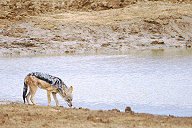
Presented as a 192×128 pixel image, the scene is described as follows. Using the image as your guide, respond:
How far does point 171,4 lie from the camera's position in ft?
135

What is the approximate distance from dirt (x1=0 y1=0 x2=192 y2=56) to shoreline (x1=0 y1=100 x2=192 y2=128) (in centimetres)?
1964

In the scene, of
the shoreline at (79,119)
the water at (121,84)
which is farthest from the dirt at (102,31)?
the shoreline at (79,119)

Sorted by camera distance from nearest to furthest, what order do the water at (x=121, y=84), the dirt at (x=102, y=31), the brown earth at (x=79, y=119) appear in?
the brown earth at (x=79, y=119) < the water at (x=121, y=84) < the dirt at (x=102, y=31)

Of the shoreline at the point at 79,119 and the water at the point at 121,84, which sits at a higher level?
the shoreline at the point at 79,119

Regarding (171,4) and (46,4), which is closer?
(171,4)

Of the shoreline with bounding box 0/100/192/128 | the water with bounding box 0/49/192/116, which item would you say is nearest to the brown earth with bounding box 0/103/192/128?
the shoreline with bounding box 0/100/192/128

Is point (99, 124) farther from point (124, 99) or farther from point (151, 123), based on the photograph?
point (124, 99)

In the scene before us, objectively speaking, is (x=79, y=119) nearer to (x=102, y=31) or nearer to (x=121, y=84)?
(x=121, y=84)

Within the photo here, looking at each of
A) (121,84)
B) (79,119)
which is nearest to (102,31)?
(121,84)

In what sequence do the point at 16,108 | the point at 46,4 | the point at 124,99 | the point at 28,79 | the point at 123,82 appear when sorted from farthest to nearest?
the point at 46,4
the point at 123,82
the point at 124,99
the point at 28,79
the point at 16,108

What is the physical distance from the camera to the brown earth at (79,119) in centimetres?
720

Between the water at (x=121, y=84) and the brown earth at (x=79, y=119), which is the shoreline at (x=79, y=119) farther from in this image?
the water at (x=121, y=84)

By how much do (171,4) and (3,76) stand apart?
92.7ft

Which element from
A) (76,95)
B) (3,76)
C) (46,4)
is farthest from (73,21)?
(76,95)
